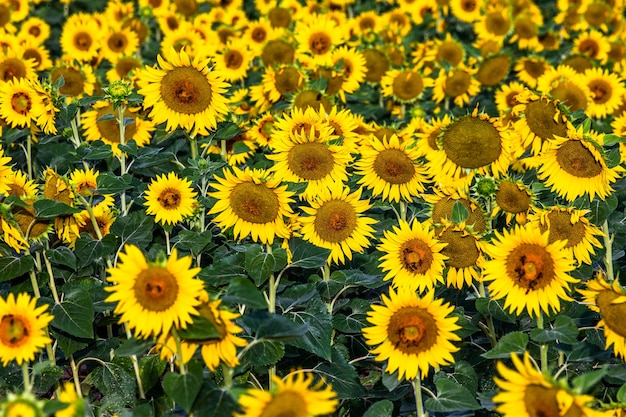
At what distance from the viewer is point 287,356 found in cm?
353

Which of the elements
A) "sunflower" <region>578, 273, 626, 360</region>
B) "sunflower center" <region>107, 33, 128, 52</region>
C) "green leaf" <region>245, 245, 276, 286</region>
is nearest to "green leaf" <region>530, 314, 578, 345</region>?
"sunflower" <region>578, 273, 626, 360</region>

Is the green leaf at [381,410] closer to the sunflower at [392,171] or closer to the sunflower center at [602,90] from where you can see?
the sunflower at [392,171]

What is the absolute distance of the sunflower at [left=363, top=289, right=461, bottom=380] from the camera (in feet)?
9.39

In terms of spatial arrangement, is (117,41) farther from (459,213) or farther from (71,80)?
(459,213)

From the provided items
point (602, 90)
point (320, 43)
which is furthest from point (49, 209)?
point (602, 90)

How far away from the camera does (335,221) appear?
361cm

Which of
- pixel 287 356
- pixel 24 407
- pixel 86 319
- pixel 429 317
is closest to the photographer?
pixel 24 407

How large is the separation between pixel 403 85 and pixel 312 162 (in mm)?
2456

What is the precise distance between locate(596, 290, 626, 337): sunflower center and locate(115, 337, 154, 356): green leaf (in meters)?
1.70

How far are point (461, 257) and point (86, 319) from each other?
1.69 m

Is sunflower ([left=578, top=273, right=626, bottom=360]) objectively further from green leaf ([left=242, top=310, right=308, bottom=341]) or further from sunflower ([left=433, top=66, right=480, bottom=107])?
sunflower ([left=433, top=66, right=480, bottom=107])

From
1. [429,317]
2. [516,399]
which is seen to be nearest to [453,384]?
[429,317]

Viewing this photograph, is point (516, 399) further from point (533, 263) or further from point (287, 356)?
point (287, 356)

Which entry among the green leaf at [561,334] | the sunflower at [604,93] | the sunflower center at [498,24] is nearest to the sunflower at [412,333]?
the green leaf at [561,334]
